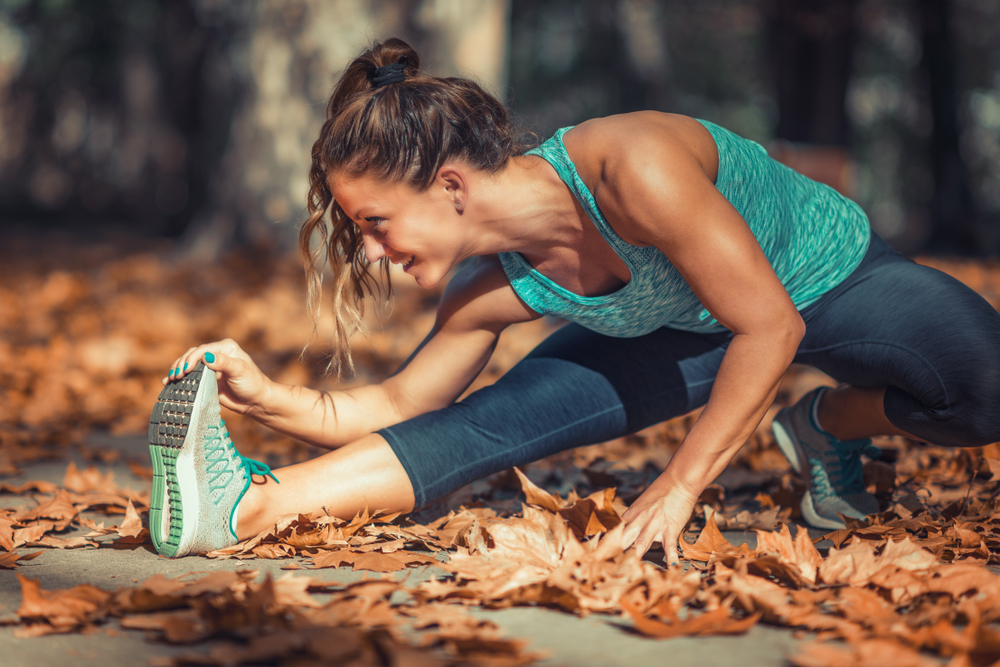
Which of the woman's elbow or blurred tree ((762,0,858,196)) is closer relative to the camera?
the woman's elbow

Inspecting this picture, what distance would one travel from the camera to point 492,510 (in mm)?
2156

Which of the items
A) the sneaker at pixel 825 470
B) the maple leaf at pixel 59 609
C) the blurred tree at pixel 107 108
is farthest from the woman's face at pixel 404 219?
the blurred tree at pixel 107 108

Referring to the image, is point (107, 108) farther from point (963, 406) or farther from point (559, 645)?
point (559, 645)

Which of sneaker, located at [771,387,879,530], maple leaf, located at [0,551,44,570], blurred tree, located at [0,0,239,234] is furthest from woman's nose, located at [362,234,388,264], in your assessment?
blurred tree, located at [0,0,239,234]

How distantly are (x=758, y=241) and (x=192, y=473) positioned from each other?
52.4 inches

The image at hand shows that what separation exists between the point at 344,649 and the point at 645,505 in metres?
0.71

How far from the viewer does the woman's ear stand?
1840mm

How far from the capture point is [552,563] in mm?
1597

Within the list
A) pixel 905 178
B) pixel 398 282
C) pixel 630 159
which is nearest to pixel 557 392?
pixel 630 159

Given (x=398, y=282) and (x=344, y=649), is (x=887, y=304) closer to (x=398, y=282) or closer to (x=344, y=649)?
(x=344, y=649)

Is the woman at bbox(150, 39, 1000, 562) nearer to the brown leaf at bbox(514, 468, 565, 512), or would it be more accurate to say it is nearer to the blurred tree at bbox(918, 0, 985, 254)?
the brown leaf at bbox(514, 468, 565, 512)

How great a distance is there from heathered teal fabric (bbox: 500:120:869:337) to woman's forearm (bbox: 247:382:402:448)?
47cm

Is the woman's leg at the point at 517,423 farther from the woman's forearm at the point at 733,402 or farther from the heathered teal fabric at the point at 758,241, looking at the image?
the woman's forearm at the point at 733,402

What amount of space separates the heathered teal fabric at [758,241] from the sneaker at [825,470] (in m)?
0.32
